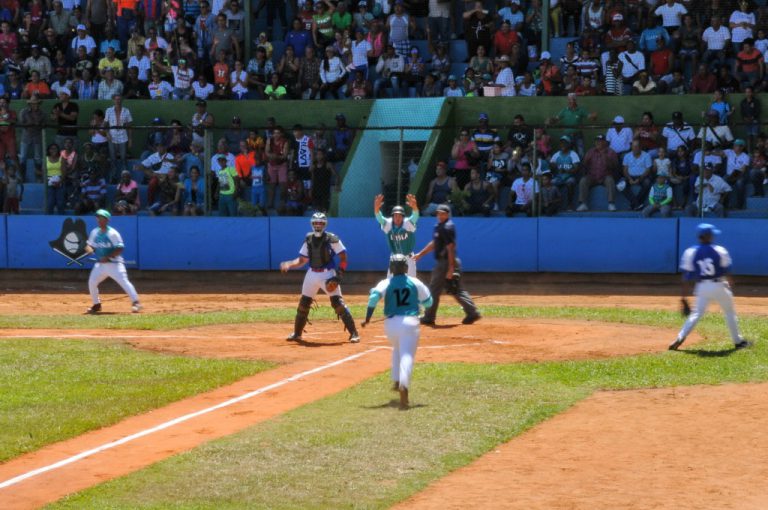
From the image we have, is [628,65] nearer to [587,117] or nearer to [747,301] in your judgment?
[587,117]

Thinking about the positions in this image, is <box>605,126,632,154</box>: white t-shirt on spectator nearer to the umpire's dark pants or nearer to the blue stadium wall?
the blue stadium wall

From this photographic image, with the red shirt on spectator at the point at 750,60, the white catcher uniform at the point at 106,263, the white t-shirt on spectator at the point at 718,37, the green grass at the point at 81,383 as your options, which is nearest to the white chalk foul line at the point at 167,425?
the green grass at the point at 81,383

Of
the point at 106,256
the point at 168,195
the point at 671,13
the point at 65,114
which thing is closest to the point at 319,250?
the point at 106,256

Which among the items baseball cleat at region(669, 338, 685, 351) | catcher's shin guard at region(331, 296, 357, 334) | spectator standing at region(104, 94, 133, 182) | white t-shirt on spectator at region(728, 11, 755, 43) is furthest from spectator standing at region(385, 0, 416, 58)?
baseball cleat at region(669, 338, 685, 351)

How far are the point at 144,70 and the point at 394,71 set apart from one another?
731cm

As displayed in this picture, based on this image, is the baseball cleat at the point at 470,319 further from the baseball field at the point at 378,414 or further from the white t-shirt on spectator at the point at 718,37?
the white t-shirt on spectator at the point at 718,37

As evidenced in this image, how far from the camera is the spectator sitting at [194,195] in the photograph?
29.2 metres

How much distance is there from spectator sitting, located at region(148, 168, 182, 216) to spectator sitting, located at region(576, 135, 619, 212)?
10275 mm

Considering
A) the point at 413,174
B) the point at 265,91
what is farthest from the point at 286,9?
the point at 413,174

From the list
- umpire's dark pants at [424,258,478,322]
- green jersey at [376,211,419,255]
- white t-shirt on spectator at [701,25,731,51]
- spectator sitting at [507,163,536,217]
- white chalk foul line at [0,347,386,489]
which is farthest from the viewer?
white t-shirt on spectator at [701,25,731,51]

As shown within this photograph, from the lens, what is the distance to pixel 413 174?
94.3 feet

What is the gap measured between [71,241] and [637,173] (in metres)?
14.4

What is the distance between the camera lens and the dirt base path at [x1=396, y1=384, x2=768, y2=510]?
10.0 metres

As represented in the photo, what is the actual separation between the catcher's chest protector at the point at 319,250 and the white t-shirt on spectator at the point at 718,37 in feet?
46.1
